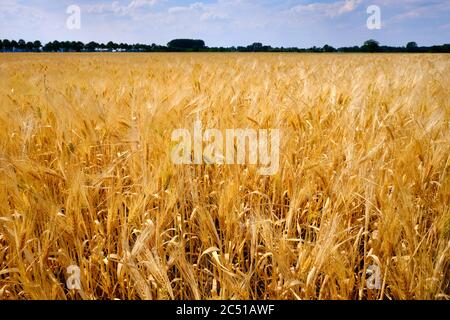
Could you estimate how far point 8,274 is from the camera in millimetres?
1018

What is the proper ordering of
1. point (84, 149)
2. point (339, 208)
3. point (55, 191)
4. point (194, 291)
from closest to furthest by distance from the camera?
point (194, 291)
point (339, 208)
point (55, 191)
point (84, 149)

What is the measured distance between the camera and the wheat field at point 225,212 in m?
0.91

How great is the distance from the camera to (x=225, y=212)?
3.68ft

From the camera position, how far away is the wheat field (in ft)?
2.98

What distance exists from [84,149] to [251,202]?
0.77 metres

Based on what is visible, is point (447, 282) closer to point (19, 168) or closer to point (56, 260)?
point (56, 260)

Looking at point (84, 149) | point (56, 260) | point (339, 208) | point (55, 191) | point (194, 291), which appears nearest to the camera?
point (194, 291)

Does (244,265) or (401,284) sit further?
(244,265)

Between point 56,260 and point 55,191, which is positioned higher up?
point 55,191

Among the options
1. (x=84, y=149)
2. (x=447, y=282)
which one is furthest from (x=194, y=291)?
(x=84, y=149)

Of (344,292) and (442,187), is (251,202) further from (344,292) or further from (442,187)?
(442,187)

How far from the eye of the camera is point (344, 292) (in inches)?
35.0
